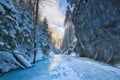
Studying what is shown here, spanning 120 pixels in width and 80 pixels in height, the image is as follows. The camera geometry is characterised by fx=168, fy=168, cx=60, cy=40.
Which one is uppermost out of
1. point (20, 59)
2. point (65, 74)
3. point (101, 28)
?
point (101, 28)

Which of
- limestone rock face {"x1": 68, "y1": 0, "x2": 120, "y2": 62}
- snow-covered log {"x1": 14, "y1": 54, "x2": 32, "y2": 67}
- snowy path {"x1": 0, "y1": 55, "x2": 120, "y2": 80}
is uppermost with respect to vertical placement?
limestone rock face {"x1": 68, "y1": 0, "x2": 120, "y2": 62}

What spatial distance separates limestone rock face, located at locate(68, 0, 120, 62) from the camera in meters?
22.9

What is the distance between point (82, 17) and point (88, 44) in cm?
595

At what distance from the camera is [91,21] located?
101 ft

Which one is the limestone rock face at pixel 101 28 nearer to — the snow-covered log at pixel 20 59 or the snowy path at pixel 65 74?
the snowy path at pixel 65 74

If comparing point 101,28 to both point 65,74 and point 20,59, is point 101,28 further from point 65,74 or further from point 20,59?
point 65,74

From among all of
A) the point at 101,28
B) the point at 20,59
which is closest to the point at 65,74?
the point at 20,59

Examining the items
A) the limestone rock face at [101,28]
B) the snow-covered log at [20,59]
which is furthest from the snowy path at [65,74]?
the limestone rock face at [101,28]

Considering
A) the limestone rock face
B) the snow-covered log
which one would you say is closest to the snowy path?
the snow-covered log

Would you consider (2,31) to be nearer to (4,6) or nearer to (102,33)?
(4,6)

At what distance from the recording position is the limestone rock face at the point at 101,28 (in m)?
22.9

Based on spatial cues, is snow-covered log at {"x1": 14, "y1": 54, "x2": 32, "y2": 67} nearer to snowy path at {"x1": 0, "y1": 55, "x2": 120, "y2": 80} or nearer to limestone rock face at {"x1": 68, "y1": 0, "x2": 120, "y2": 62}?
snowy path at {"x1": 0, "y1": 55, "x2": 120, "y2": 80}

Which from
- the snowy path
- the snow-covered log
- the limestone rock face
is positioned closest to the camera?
the snowy path

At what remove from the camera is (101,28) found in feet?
88.3
